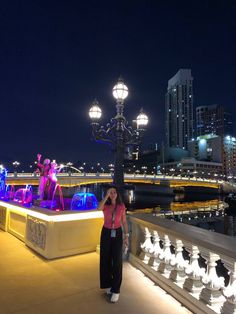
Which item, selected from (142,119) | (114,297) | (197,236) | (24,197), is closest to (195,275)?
(197,236)

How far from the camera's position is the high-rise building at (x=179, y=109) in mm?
181500

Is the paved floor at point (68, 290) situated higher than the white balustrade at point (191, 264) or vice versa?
the white balustrade at point (191, 264)

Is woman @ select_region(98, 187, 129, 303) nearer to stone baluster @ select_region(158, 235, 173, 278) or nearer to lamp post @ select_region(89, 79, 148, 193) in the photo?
stone baluster @ select_region(158, 235, 173, 278)

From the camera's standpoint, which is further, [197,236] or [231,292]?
[197,236]

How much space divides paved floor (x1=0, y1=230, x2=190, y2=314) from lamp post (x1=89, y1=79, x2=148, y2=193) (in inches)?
109

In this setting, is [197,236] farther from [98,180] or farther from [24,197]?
[98,180]

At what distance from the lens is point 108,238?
427 centimetres

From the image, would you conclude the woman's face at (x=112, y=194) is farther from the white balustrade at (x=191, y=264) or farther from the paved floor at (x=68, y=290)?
the paved floor at (x=68, y=290)

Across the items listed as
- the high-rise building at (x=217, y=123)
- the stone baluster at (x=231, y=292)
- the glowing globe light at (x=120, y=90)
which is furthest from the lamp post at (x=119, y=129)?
the high-rise building at (x=217, y=123)

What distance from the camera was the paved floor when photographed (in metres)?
3.89

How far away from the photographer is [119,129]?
8.30 meters

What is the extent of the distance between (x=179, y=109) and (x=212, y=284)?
187 m

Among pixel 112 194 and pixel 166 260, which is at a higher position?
pixel 112 194

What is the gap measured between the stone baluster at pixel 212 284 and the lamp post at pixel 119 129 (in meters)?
4.31
